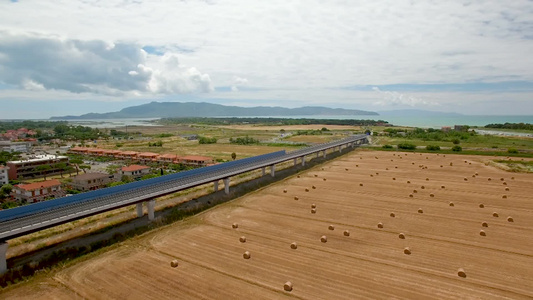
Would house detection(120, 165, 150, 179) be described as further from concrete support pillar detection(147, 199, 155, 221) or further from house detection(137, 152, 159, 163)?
concrete support pillar detection(147, 199, 155, 221)

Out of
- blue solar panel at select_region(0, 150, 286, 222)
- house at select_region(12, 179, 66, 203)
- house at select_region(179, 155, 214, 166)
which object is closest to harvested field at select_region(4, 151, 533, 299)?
blue solar panel at select_region(0, 150, 286, 222)

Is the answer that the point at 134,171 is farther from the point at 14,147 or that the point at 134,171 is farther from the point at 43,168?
the point at 14,147

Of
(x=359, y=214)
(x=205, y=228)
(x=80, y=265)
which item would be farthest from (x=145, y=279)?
(x=359, y=214)

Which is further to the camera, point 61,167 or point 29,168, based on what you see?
point 61,167

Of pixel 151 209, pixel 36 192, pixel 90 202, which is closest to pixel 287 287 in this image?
pixel 151 209

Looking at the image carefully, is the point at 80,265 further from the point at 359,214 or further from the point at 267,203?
the point at 359,214
